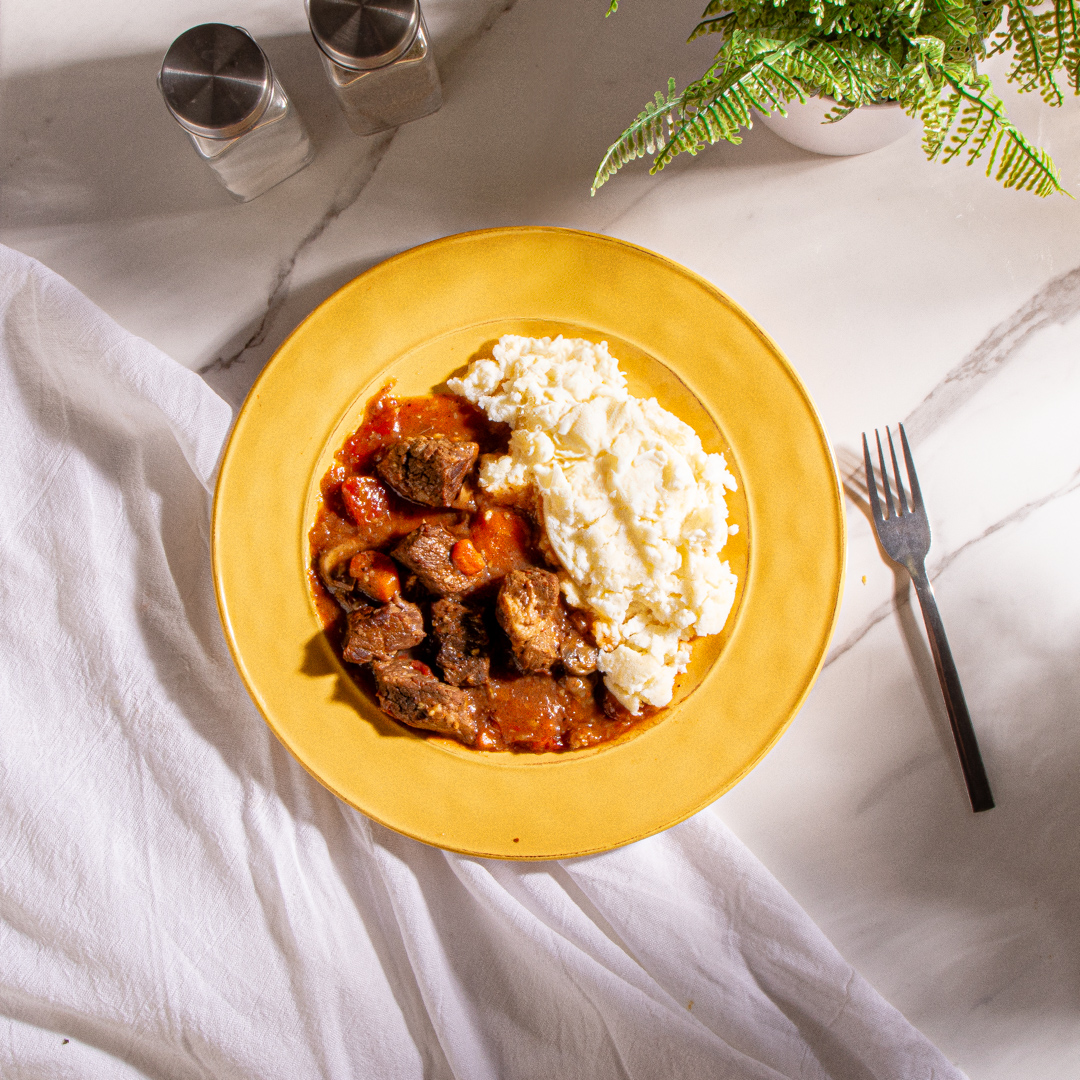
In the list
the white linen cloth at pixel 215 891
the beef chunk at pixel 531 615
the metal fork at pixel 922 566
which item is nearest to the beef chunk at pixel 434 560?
the beef chunk at pixel 531 615

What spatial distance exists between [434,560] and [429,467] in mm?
346

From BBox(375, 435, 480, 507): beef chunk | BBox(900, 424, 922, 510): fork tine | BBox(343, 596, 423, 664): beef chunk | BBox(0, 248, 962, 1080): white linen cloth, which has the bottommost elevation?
BBox(0, 248, 962, 1080): white linen cloth

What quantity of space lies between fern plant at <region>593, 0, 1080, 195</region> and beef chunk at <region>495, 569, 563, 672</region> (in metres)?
1.35

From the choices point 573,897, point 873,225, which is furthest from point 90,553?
point 873,225

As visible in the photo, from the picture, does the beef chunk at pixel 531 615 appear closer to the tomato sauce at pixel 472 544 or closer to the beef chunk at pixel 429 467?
the tomato sauce at pixel 472 544

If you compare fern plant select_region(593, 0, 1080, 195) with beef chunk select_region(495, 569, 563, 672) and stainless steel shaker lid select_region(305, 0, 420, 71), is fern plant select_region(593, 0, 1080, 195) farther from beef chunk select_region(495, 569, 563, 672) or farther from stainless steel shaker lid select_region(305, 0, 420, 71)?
beef chunk select_region(495, 569, 563, 672)

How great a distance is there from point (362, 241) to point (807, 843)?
3123 mm

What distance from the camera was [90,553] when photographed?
3.26m

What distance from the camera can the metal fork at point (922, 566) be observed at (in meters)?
3.30

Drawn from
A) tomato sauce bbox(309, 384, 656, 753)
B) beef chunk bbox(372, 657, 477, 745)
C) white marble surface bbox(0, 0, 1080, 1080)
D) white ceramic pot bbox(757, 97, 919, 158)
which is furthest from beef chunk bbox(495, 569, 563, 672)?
white ceramic pot bbox(757, 97, 919, 158)

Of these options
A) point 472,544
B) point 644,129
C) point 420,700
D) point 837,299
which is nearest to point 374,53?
point 644,129

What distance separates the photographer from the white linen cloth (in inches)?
125

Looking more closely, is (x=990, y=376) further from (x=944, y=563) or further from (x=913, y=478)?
(x=944, y=563)

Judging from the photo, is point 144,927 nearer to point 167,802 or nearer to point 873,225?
point 167,802
